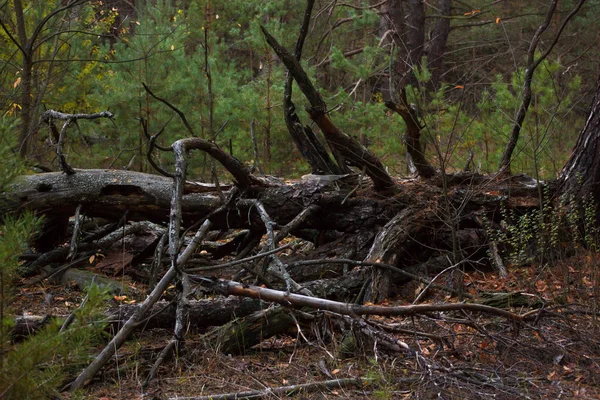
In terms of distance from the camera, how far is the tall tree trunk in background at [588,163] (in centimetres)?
564

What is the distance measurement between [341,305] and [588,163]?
3.27 meters

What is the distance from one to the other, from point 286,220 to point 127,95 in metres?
4.31

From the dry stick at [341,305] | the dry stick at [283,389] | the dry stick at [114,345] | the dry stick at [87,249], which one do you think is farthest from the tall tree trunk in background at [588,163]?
the dry stick at [87,249]

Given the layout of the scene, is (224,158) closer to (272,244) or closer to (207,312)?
(272,244)

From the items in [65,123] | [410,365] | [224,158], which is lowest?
[410,365]

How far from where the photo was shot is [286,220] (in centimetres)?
577

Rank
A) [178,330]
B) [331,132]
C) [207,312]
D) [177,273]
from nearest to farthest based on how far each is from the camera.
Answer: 1. [178,330]
2. [177,273]
3. [207,312]
4. [331,132]

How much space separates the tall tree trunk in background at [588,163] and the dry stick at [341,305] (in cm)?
248

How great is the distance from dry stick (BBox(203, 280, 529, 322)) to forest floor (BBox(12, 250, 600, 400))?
0.13 metres

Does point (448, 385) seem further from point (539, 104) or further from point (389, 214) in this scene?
point (539, 104)

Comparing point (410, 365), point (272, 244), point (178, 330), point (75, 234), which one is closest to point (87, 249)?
point (75, 234)

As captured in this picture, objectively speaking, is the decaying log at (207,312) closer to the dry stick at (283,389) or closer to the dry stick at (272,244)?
the dry stick at (272,244)

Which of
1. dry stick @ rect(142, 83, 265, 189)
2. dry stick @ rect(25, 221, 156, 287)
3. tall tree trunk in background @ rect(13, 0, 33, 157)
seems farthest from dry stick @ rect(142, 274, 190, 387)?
tall tree trunk in background @ rect(13, 0, 33, 157)

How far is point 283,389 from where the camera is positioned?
327cm
